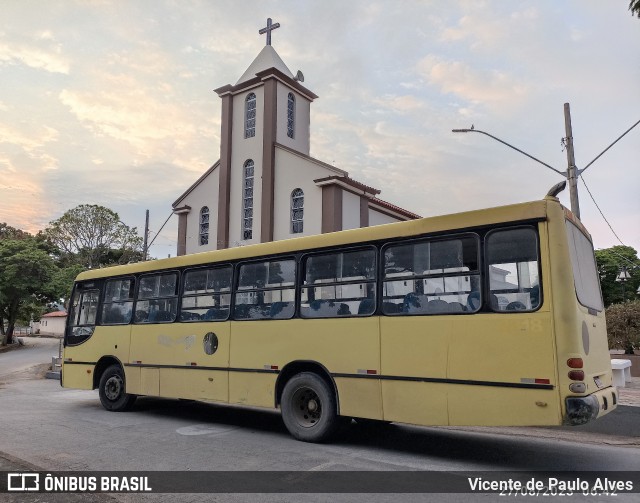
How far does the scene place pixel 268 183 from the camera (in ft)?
89.6

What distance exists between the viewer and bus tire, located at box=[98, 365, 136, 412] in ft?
36.2

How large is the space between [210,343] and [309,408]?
2342 millimetres

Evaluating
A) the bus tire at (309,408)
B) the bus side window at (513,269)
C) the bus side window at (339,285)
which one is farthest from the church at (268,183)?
the bus side window at (513,269)

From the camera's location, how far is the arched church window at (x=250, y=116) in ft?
96.1

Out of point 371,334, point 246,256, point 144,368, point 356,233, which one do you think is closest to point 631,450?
point 371,334

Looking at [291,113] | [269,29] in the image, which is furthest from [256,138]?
[269,29]

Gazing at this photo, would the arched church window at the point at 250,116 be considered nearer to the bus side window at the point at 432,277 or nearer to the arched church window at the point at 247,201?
the arched church window at the point at 247,201

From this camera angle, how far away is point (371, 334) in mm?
7316

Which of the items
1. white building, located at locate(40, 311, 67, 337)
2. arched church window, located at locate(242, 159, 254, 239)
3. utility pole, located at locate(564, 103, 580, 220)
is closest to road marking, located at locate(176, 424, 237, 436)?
utility pole, located at locate(564, 103, 580, 220)

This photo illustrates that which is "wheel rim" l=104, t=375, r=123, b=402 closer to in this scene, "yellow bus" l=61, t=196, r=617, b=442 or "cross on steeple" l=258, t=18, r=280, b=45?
"yellow bus" l=61, t=196, r=617, b=442

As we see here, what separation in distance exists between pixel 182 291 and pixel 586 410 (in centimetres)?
701

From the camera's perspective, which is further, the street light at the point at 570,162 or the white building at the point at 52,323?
the white building at the point at 52,323

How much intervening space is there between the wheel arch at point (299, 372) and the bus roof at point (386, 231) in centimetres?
174

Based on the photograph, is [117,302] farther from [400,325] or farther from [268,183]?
[268,183]
